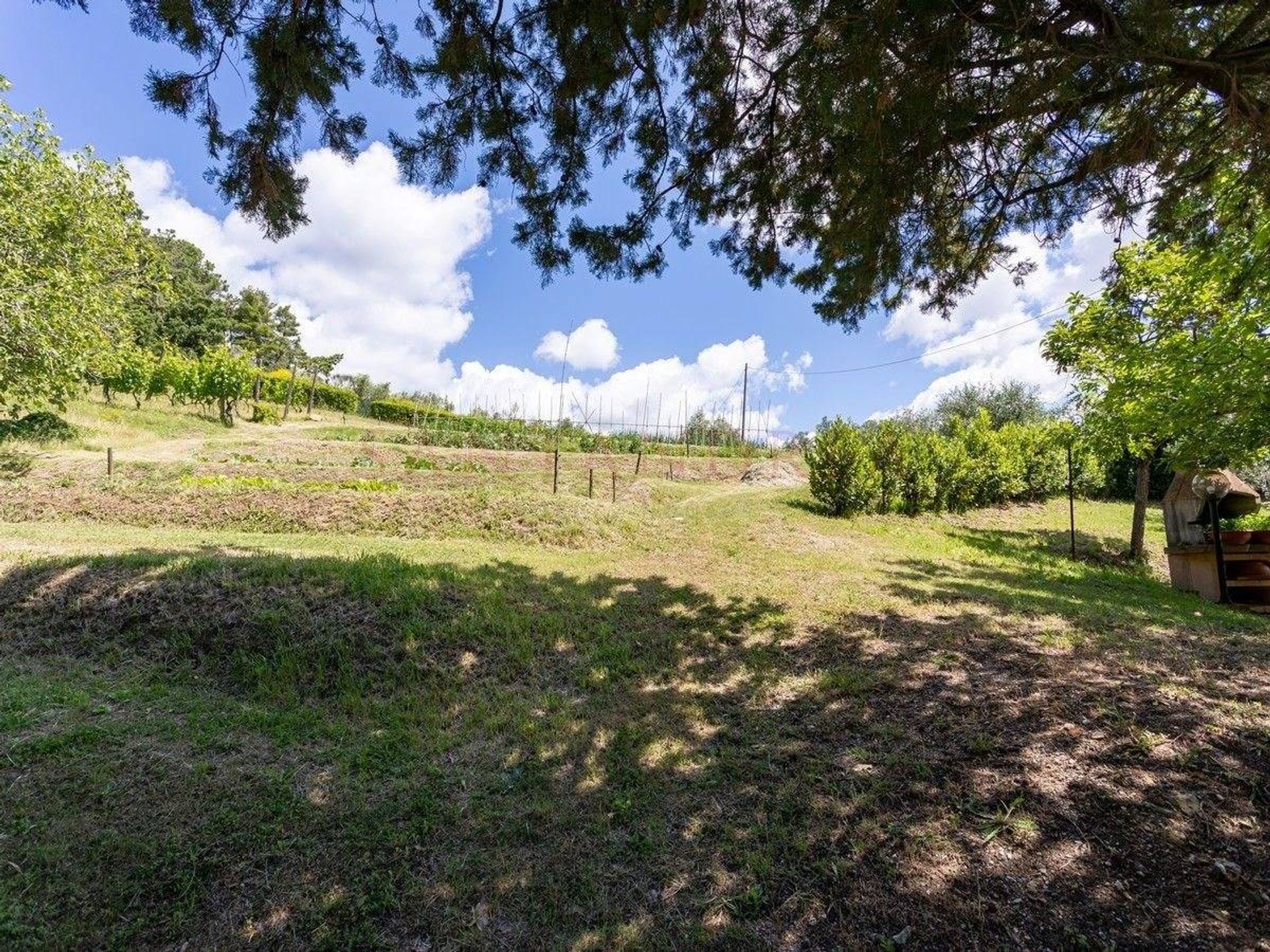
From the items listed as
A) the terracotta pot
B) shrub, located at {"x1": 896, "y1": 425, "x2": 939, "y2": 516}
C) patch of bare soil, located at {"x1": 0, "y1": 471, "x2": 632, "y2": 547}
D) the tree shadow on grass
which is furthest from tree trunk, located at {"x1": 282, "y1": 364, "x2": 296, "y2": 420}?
the terracotta pot

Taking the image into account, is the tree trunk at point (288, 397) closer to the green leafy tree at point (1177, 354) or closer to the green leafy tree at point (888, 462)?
the green leafy tree at point (888, 462)

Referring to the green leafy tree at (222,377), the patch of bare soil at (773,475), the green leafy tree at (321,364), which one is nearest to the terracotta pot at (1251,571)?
the patch of bare soil at (773,475)

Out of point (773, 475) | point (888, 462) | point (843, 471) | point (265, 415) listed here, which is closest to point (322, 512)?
point (843, 471)

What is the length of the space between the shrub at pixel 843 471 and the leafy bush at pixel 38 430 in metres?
21.3

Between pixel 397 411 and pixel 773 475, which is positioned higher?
pixel 397 411

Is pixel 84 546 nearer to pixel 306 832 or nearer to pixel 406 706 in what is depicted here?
pixel 406 706

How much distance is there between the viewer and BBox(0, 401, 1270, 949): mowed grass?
76.0 inches

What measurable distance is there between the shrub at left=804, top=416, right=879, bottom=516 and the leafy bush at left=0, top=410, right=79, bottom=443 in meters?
21.3

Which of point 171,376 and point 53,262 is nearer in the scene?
point 53,262

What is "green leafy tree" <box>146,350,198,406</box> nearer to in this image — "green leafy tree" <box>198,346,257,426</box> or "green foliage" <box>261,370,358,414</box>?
"green leafy tree" <box>198,346,257,426</box>

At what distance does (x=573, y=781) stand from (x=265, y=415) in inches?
1069

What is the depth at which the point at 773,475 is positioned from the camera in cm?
1792

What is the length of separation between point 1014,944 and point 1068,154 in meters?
4.64

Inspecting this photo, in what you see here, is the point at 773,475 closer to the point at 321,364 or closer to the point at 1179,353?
the point at 1179,353
